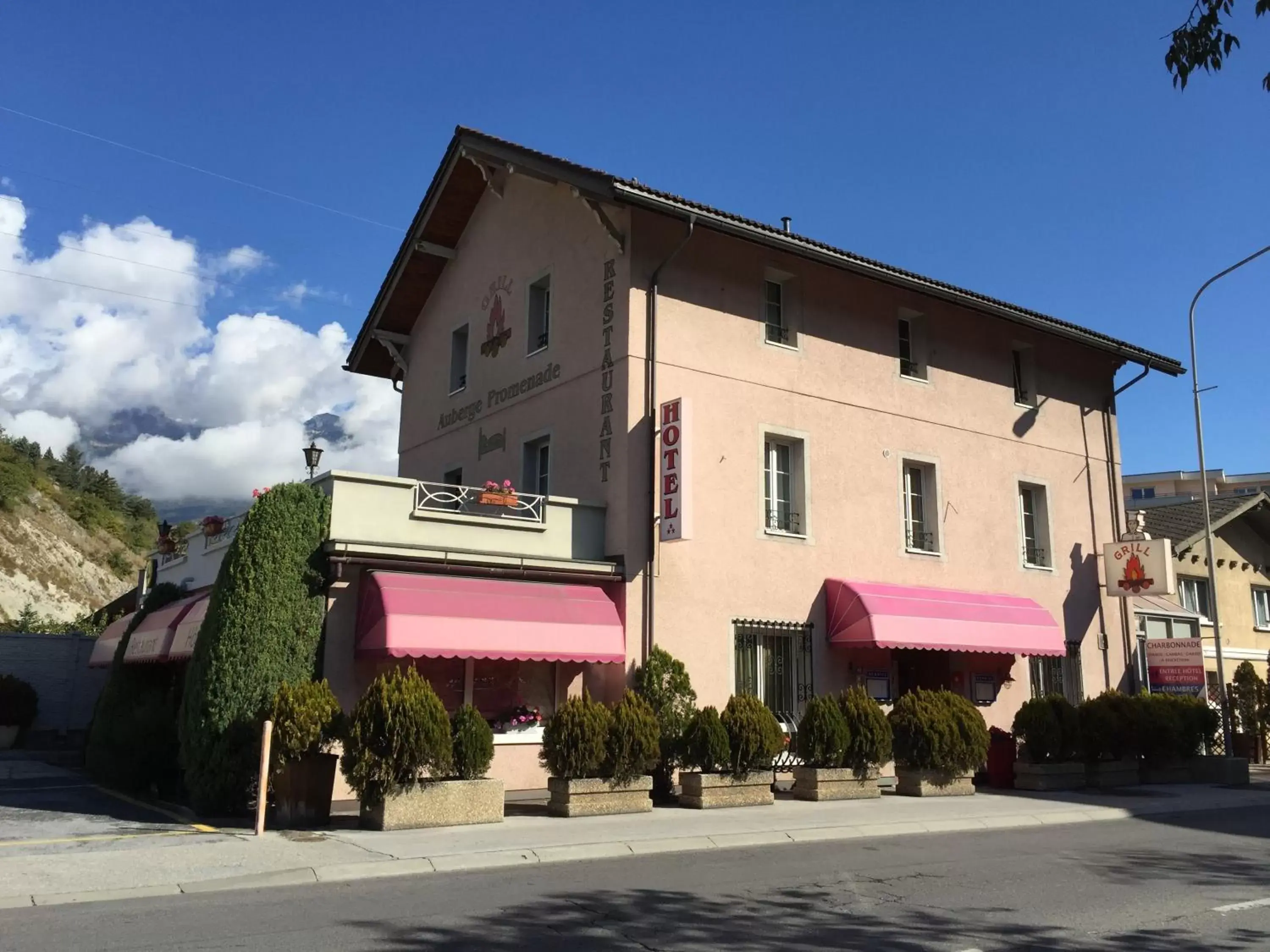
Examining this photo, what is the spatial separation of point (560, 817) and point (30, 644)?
16.8 metres

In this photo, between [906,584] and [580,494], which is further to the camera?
[906,584]

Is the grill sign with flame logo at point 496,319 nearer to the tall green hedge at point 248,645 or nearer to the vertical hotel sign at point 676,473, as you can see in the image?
the vertical hotel sign at point 676,473

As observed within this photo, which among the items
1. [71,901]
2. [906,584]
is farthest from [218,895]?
[906,584]

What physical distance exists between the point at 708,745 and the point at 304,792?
17.0 feet

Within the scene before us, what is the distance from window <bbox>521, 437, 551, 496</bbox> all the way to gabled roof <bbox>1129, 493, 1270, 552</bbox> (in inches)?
678

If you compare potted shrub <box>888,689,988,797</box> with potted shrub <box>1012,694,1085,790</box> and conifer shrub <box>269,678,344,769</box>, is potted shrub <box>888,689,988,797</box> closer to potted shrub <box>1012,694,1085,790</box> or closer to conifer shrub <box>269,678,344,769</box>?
potted shrub <box>1012,694,1085,790</box>

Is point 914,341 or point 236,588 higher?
point 914,341

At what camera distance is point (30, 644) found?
78.5 ft

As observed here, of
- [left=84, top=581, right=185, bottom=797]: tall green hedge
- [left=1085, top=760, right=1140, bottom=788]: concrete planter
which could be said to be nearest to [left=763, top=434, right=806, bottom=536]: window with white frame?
[left=1085, top=760, right=1140, bottom=788]: concrete planter

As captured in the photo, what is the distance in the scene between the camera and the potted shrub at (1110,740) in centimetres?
1806

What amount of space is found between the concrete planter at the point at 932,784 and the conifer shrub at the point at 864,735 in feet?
2.20

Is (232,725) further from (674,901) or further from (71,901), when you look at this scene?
(674,901)

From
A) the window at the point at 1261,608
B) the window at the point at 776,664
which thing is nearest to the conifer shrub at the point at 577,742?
the window at the point at 776,664

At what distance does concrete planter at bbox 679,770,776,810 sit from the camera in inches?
555
